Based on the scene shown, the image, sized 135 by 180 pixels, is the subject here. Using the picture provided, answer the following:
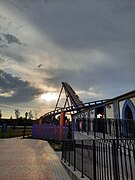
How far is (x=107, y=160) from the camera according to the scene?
4.37 m

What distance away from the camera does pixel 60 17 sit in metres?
11.3

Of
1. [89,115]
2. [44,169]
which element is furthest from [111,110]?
[44,169]

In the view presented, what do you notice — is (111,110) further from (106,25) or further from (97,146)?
(97,146)

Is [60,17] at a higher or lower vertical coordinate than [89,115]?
Result: higher

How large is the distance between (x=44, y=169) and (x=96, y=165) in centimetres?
389

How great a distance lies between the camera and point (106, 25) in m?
11.3

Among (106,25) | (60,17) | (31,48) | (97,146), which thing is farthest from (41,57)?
(97,146)

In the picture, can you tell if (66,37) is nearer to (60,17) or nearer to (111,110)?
(60,17)

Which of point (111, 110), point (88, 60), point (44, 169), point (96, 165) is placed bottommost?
point (44, 169)

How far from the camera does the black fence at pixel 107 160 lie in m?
3.87

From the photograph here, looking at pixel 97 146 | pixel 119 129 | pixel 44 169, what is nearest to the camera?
pixel 97 146

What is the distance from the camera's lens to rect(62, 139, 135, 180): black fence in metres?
3.87

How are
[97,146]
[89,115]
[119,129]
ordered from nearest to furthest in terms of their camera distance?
[97,146]
[119,129]
[89,115]

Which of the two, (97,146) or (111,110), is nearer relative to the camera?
(97,146)
